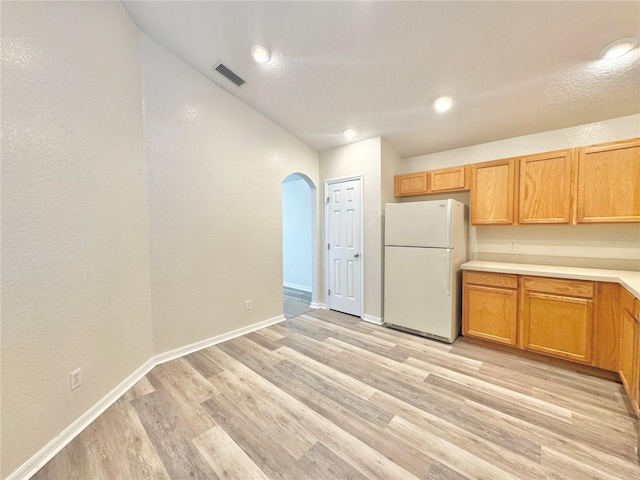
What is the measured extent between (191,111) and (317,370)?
2851 millimetres

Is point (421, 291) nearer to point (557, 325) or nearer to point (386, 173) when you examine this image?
point (557, 325)

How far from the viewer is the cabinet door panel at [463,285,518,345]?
8.00 ft

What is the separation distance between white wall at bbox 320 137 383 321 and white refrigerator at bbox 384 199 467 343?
17cm

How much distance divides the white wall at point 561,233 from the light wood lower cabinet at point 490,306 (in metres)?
0.61

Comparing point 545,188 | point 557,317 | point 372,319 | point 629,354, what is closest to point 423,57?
point 545,188

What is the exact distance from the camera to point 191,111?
2475 millimetres

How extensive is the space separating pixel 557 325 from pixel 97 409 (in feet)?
12.4

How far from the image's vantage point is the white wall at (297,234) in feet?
17.0

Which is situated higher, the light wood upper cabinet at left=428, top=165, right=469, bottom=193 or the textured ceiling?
the textured ceiling

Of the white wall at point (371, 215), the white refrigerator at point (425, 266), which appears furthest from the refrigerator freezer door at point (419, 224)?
the white wall at point (371, 215)

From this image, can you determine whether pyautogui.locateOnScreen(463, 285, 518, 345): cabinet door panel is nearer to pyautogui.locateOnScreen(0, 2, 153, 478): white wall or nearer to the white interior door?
the white interior door

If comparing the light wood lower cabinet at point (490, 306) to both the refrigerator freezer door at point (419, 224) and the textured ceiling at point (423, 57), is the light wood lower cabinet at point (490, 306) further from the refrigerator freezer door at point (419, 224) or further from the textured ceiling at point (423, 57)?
the textured ceiling at point (423, 57)

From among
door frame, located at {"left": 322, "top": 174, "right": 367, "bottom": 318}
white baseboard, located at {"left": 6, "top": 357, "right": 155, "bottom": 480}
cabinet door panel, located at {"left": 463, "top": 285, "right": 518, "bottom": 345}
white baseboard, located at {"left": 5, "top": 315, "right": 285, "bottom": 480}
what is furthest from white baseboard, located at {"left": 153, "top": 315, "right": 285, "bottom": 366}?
cabinet door panel, located at {"left": 463, "top": 285, "right": 518, "bottom": 345}

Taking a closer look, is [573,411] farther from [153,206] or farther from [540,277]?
[153,206]
